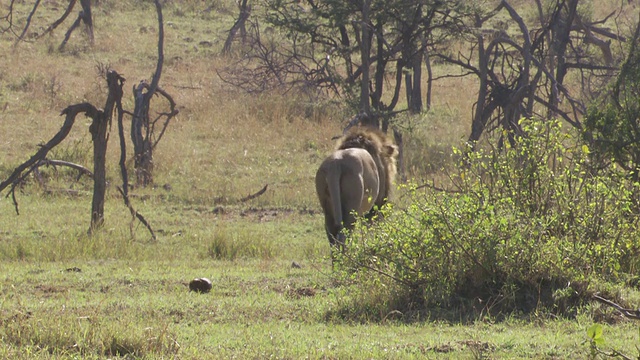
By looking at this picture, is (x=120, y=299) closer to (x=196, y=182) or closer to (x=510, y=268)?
(x=510, y=268)

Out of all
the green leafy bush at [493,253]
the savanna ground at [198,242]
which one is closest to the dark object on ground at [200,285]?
the savanna ground at [198,242]

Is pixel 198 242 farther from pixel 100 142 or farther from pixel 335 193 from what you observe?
pixel 335 193

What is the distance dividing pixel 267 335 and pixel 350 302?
1.07 metres

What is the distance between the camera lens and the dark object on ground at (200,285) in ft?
25.7

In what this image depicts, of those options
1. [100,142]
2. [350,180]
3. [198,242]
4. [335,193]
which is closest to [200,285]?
[335,193]

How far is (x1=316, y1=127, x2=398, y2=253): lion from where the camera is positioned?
952 cm

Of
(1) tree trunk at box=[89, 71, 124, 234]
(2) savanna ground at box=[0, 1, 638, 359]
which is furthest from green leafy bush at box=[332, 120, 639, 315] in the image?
(1) tree trunk at box=[89, 71, 124, 234]

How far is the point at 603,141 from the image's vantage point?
10.2m

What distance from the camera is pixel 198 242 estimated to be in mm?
11469

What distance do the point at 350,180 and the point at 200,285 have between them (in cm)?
227

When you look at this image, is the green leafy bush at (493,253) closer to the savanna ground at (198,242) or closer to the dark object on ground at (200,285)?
the savanna ground at (198,242)

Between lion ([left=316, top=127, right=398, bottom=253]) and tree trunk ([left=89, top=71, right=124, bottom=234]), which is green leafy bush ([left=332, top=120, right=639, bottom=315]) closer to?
lion ([left=316, top=127, right=398, bottom=253])

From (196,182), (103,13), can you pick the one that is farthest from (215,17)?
(196,182)

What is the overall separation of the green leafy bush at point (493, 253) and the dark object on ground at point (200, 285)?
3.66ft
